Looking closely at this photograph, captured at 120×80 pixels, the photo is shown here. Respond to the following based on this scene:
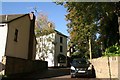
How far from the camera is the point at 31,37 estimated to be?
32375 mm

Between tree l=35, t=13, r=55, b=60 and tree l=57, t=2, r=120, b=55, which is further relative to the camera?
tree l=35, t=13, r=55, b=60

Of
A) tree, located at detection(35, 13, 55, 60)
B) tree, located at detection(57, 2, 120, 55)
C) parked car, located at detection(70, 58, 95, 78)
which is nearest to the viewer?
tree, located at detection(57, 2, 120, 55)

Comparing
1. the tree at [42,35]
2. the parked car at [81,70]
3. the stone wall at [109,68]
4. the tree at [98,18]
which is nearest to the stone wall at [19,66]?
the parked car at [81,70]

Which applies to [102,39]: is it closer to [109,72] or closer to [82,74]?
[82,74]

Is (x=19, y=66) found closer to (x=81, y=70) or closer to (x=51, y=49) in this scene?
(x=81, y=70)

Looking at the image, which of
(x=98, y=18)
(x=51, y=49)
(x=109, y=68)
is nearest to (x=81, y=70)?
(x=109, y=68)

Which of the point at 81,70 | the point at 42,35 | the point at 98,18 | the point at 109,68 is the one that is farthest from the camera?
the point at 42,35

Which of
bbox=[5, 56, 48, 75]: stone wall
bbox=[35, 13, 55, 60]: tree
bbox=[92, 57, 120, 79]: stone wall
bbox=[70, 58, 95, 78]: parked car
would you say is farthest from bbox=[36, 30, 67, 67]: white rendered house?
bbox=[92, 57, 120, 79]: stone wall

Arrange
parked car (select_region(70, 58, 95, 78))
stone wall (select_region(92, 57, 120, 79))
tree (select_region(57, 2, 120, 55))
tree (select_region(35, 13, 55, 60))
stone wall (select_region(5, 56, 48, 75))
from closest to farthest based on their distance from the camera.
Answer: stone wall (select_region(92, 57, 120, 79)), tree (select_region(57, 2, 120, 55)), parked car (select_region(70, 58, 95, 78)), stone wall (select_region(5, 56, 48, 75)), tree (select_region(35, 13, 55, 60))

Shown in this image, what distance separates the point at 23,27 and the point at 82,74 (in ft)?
43.1

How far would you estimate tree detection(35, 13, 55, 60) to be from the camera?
54.2 metres

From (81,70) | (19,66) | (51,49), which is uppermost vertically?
Result: (51,49)

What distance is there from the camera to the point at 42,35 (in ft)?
180

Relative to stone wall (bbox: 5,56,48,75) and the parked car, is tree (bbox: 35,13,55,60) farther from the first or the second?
the parked car
